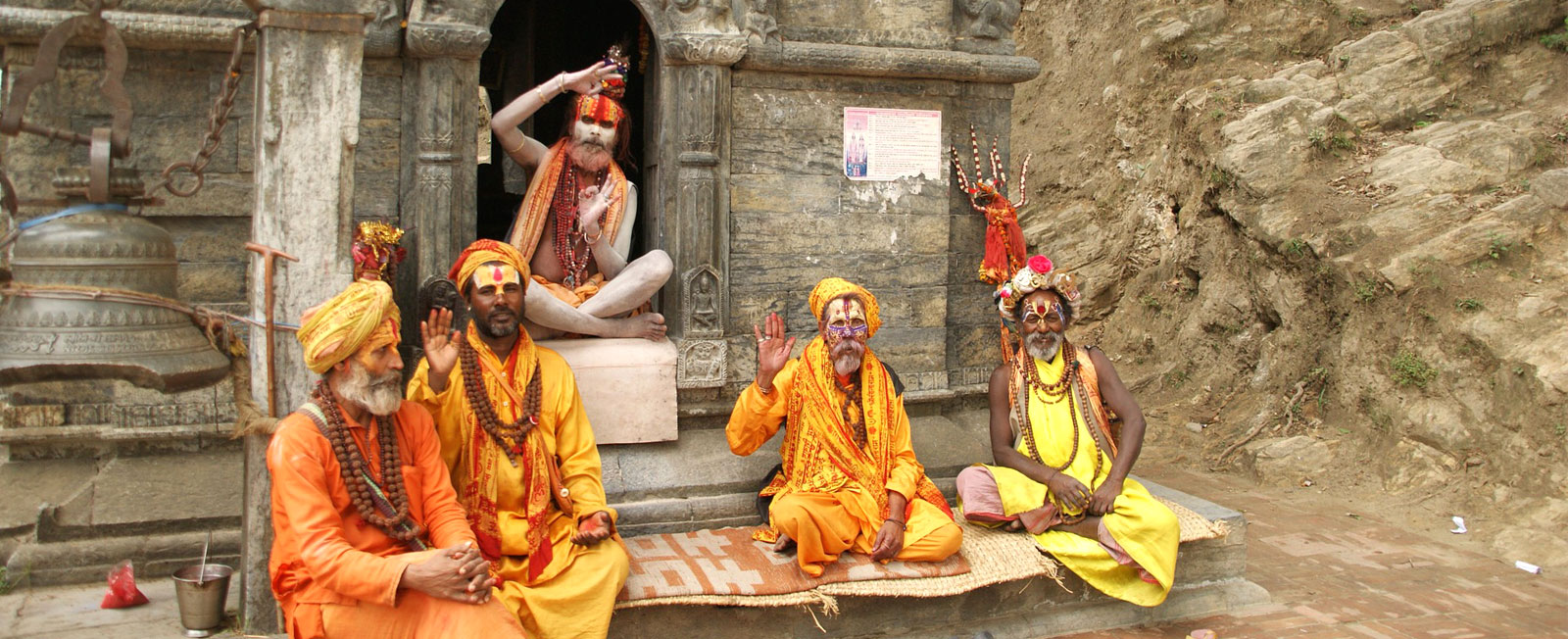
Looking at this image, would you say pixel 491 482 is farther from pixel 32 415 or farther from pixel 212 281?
pixel 32 415

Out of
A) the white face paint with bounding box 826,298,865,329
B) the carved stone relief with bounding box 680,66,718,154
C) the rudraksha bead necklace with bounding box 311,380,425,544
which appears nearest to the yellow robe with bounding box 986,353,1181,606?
the white face paint with bounding box 826,298,865,329

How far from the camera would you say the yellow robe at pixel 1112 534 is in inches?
208

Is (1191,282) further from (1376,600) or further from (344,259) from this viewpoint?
(344,259)

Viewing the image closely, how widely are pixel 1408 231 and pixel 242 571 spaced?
8.53m

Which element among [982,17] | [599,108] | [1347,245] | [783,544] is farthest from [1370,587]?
[599,108]

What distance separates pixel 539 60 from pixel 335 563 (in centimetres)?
512

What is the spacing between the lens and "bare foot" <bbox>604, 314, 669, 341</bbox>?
5.95 m

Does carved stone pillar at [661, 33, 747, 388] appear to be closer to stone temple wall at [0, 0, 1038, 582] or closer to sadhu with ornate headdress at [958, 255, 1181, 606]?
stone temple wall at [0, 0, 1038, 582]

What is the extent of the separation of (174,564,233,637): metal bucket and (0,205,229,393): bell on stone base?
128 cm

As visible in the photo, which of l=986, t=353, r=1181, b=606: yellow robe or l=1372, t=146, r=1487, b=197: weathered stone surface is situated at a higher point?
l=1372, t=146, r=1487, b=197: weathered stone surface

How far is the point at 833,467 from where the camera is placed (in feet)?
17.3

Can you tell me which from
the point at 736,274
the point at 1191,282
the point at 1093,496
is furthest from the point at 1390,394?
the point at 736,274

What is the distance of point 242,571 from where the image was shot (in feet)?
14.2

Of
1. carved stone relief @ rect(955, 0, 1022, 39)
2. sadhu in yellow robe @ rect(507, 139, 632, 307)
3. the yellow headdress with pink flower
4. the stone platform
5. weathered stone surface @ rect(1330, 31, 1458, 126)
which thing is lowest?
the stone platform
